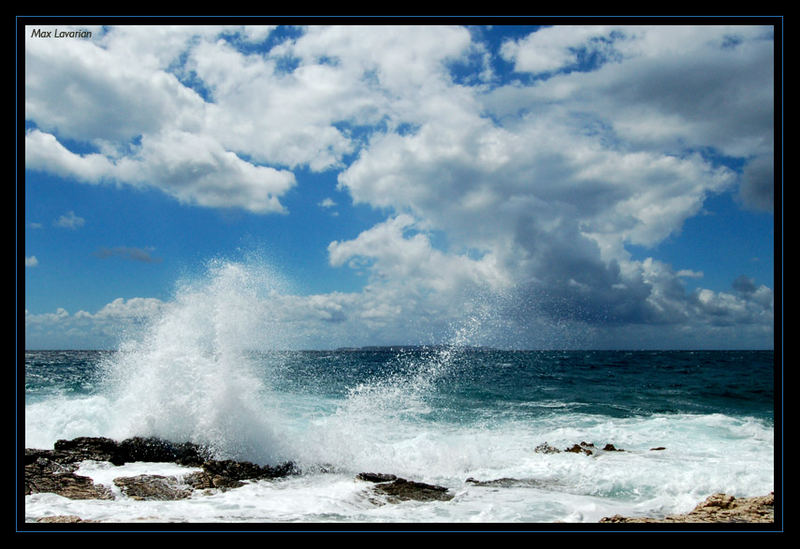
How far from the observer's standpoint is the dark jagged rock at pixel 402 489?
7.67 meters

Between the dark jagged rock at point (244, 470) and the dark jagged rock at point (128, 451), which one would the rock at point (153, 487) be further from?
the dark jagged rock at point (128, 451)

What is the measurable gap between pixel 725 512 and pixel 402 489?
4870 millimetres

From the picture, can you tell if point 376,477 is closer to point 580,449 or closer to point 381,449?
point 381,449

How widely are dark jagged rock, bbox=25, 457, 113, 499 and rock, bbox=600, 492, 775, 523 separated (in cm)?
762

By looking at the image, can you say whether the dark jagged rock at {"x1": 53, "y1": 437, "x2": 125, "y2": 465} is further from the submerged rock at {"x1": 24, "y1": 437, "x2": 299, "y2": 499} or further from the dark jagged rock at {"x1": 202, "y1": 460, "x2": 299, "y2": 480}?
the dark jagged rock at {"x1": 202, "y1": 460, "x2": 299, "y2": 480}

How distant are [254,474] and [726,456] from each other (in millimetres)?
10646

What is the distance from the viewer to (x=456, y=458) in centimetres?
1033

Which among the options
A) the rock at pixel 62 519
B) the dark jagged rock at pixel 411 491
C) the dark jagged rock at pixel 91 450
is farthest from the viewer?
the dark jagged rock at pixel 91 450

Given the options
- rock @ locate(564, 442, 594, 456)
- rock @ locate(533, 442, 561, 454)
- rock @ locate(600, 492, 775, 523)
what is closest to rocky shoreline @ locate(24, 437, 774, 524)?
rock @ locate(600, 492, 775, 523)

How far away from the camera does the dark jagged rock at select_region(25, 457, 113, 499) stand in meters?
7.05

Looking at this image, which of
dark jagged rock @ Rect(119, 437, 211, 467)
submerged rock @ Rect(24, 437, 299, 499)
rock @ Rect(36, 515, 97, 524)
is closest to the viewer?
rock @ Rect(36, 515, 97, 524)

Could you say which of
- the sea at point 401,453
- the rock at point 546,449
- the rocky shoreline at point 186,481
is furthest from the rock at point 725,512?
the rock at point 546,449
